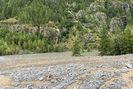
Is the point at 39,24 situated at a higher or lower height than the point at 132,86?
higher

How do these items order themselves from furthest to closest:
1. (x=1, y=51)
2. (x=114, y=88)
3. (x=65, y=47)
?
(x=65, y=47) → (x=1, y=51) → (x=114, y=88)

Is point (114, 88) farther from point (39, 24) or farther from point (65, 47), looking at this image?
point (39, 24)

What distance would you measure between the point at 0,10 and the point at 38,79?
205394mm

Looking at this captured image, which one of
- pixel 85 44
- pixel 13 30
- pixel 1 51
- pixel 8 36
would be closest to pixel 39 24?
pixel 13 30

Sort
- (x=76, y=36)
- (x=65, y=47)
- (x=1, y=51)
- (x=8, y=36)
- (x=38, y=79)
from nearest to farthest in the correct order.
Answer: (x=38, y=79), (x=1, y=51), (x=8, y=36), (x=65, y=47), (x=76, y=36)

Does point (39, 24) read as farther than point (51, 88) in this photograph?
Yes

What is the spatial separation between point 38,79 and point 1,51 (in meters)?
96.8

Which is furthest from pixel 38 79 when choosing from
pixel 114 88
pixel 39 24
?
pixel 39 24

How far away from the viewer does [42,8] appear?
7692 inches

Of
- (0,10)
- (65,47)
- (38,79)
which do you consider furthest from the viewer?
(0,10)

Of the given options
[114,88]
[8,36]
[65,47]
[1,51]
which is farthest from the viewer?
[65,47]

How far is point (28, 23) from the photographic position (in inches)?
6457

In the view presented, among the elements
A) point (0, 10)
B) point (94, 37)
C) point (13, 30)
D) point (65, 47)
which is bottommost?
point (65, 47)

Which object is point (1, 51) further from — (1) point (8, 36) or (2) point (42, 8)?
(2) point (42, 8)
